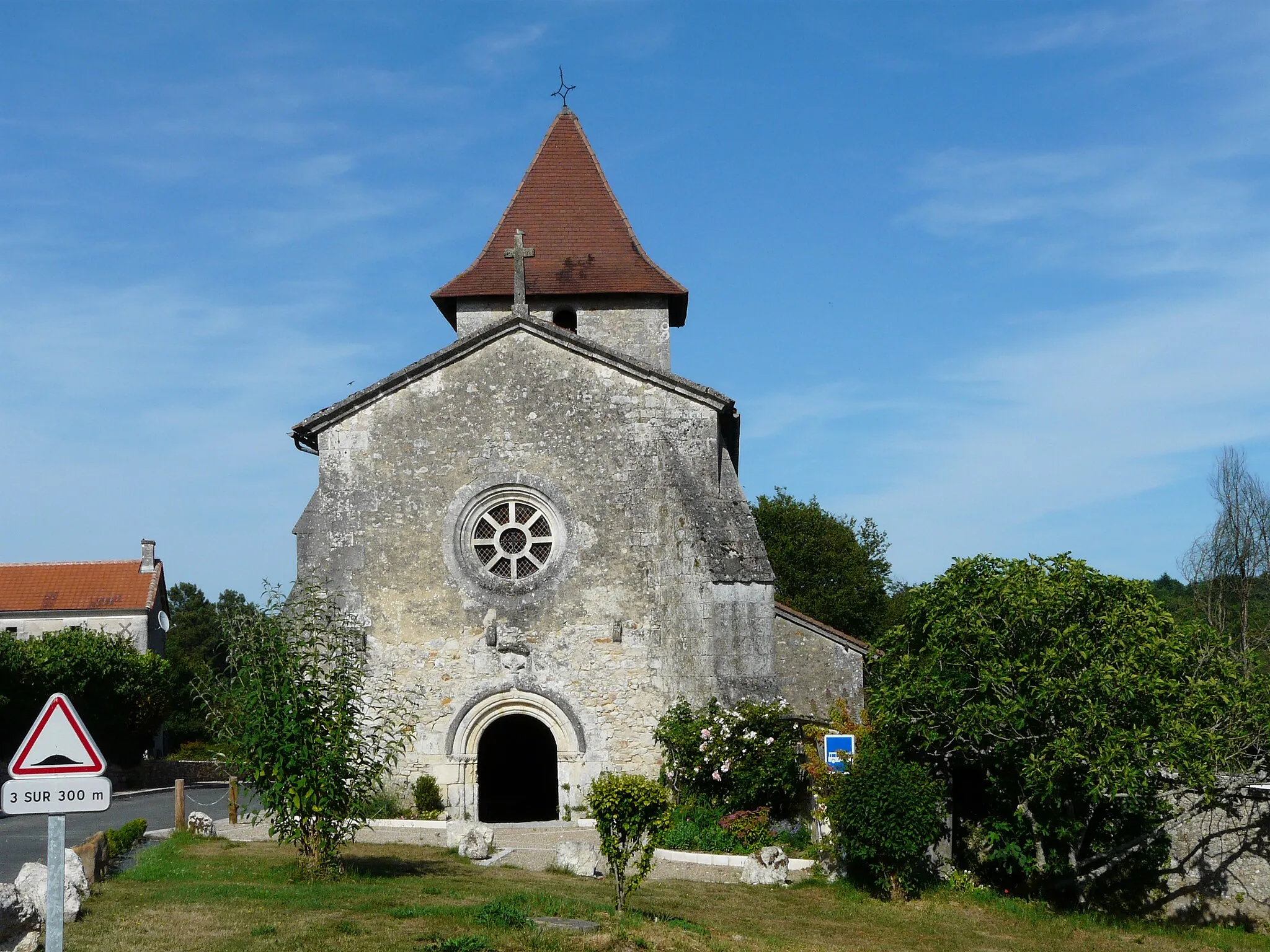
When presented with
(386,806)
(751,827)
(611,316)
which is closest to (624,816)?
(751,827)

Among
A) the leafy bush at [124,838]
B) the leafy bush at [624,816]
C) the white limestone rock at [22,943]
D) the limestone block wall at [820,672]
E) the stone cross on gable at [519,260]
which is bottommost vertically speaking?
the leafy bush at [124,838]

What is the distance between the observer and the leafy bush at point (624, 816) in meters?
11.2

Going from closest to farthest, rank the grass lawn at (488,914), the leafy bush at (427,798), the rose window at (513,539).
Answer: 1. the grass lawn at (488,914)
2. the leafy bush at (427,798)
3. the rose window at (513,539)

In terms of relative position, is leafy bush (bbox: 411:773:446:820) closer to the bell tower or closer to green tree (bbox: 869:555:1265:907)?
green tree (bbox: 869:555:1265:907)

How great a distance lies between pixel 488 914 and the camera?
1052cm

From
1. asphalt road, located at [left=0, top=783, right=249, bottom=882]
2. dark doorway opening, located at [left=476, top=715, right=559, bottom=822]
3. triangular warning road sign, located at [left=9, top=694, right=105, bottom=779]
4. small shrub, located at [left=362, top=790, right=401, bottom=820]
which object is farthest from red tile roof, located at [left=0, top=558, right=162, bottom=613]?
triangular warning road sign, located at [left=9, top=694, right=105, bottom=779]

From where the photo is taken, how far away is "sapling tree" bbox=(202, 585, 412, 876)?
12688 millimetres

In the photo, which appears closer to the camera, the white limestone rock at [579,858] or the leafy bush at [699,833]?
the white limestone rock at [579,858]

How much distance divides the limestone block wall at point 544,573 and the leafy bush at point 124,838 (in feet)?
12.4

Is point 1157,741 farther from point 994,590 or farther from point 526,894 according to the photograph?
point 526,894

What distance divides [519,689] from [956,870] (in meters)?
6.93

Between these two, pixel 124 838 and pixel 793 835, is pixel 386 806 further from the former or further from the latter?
pixel 793 835

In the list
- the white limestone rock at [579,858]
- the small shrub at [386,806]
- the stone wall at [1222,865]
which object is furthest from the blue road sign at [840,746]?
the small shrub at [386,806]

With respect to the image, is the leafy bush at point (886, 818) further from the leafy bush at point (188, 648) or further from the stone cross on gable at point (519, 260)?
the leafy bush at point (188, 648)
